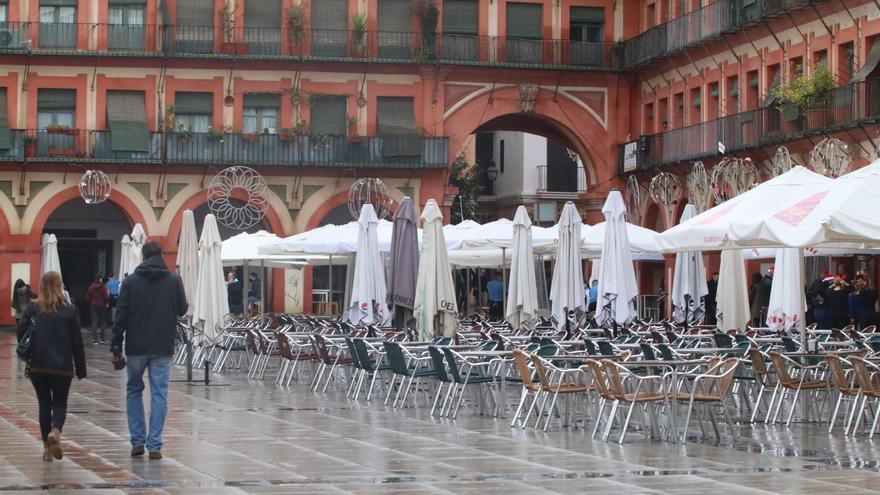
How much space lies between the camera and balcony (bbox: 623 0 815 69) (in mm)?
38656

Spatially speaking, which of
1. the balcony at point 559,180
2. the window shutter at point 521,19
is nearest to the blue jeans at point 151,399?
the window shutter at point 521,19

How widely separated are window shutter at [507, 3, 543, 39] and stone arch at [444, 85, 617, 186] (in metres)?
1.59

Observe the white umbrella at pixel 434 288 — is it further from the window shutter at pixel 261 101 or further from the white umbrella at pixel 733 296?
the window shutter at pixel 261 101

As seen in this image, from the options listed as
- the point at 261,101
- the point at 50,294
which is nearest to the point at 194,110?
the point at 261,101

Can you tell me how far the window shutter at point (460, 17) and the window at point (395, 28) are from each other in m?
1.09

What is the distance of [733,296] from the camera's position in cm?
2545

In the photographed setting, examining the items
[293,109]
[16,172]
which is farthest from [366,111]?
[16,172]

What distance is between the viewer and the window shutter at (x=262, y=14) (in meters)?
47.8

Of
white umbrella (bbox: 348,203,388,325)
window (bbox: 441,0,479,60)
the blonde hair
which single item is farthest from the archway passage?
the blonde hair

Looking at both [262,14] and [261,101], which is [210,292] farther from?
[262,14]

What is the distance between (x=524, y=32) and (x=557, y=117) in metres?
2.63

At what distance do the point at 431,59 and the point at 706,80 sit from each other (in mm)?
8218

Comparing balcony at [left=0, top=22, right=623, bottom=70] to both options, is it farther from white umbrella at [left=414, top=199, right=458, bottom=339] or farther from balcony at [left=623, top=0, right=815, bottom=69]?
white umbrella at [left=414, top=199, right=458, bottom=339]

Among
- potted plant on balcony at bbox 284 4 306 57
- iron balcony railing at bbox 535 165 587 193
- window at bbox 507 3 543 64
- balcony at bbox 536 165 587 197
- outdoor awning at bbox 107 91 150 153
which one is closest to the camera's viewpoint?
outdoor awning at bbox 107 91 150 153
